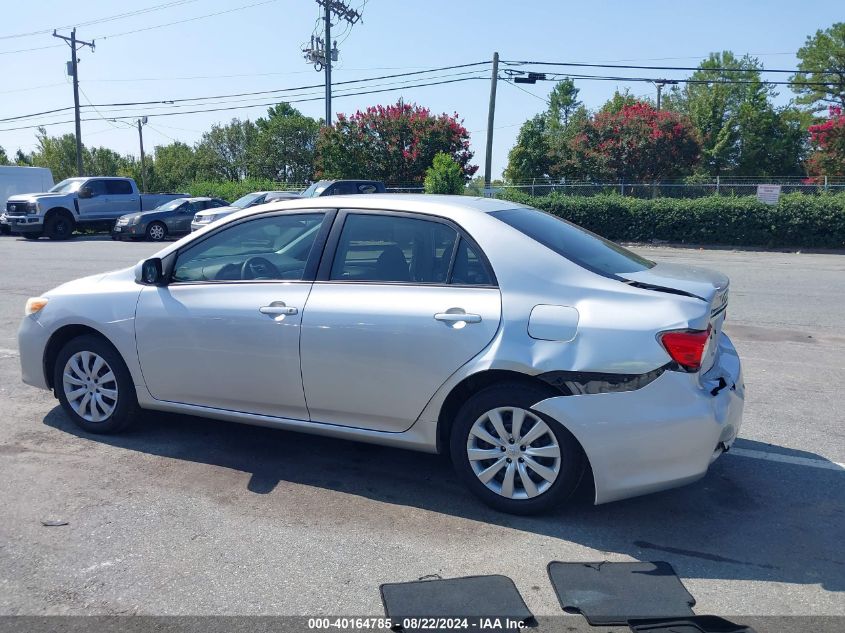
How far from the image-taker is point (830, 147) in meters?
44.7

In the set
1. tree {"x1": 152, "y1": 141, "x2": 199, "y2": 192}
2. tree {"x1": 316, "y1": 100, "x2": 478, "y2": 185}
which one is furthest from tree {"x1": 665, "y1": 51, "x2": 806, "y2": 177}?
tree {"x1": 152, "y1": 141, "x2": 199, "y2": 192}

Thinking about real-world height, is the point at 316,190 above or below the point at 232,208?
above

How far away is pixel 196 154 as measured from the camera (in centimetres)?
8425

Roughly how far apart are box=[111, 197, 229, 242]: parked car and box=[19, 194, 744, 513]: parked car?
21.6 metres

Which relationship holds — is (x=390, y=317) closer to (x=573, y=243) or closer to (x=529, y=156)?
(x=573, y=243)

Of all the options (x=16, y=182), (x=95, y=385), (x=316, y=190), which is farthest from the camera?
(x=16, y=182)

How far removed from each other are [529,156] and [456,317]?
51.4 meters

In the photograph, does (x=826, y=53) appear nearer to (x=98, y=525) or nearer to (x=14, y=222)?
(x=14, y=222)

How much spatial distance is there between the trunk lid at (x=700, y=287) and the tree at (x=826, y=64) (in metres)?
55.1

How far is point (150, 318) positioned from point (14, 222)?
78.1 feet

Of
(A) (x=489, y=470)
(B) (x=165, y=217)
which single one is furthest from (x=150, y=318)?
(B) (x=165, y=217)

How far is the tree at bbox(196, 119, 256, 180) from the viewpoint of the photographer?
85250 millimetres

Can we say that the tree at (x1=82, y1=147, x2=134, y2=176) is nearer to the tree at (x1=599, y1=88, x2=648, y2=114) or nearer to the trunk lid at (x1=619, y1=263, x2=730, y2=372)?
the tree at (x1=599, y1=88, x2=648, y2=114)

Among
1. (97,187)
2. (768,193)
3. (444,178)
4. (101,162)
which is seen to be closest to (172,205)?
(97,187)
